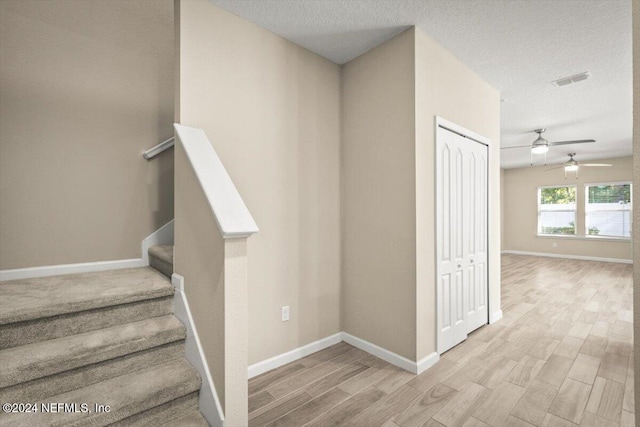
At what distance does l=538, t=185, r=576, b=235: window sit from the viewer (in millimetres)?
7996

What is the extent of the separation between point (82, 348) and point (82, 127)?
1928mm

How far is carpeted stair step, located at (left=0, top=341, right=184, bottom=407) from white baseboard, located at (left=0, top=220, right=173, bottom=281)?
129 centimetres

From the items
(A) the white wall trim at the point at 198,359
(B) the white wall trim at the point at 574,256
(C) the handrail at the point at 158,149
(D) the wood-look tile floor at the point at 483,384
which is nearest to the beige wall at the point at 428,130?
(D) the wood-look tile floor at the point at 483,384

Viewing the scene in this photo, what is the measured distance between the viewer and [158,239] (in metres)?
2.84

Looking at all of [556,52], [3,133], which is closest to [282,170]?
[3,133]

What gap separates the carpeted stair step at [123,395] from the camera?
1271 millimetres

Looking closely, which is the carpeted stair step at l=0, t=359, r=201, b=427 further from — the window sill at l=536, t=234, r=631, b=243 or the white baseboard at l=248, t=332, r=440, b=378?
the window sill at l=536, t=234, r=631, b=243

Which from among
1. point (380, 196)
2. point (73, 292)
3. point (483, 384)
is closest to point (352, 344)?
point (483, 384)

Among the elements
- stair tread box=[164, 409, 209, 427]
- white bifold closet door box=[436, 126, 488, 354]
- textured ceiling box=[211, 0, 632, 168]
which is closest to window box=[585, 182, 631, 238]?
textured ceiling box=[211, 0, 632, 168]

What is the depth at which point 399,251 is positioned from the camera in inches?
96.7

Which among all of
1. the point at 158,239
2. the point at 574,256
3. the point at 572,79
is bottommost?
the point at 574,256

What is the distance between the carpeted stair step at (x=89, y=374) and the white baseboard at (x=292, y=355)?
0.72 metres

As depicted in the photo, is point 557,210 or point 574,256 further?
point 557,210

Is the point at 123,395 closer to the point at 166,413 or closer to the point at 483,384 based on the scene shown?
the point at 166,413
